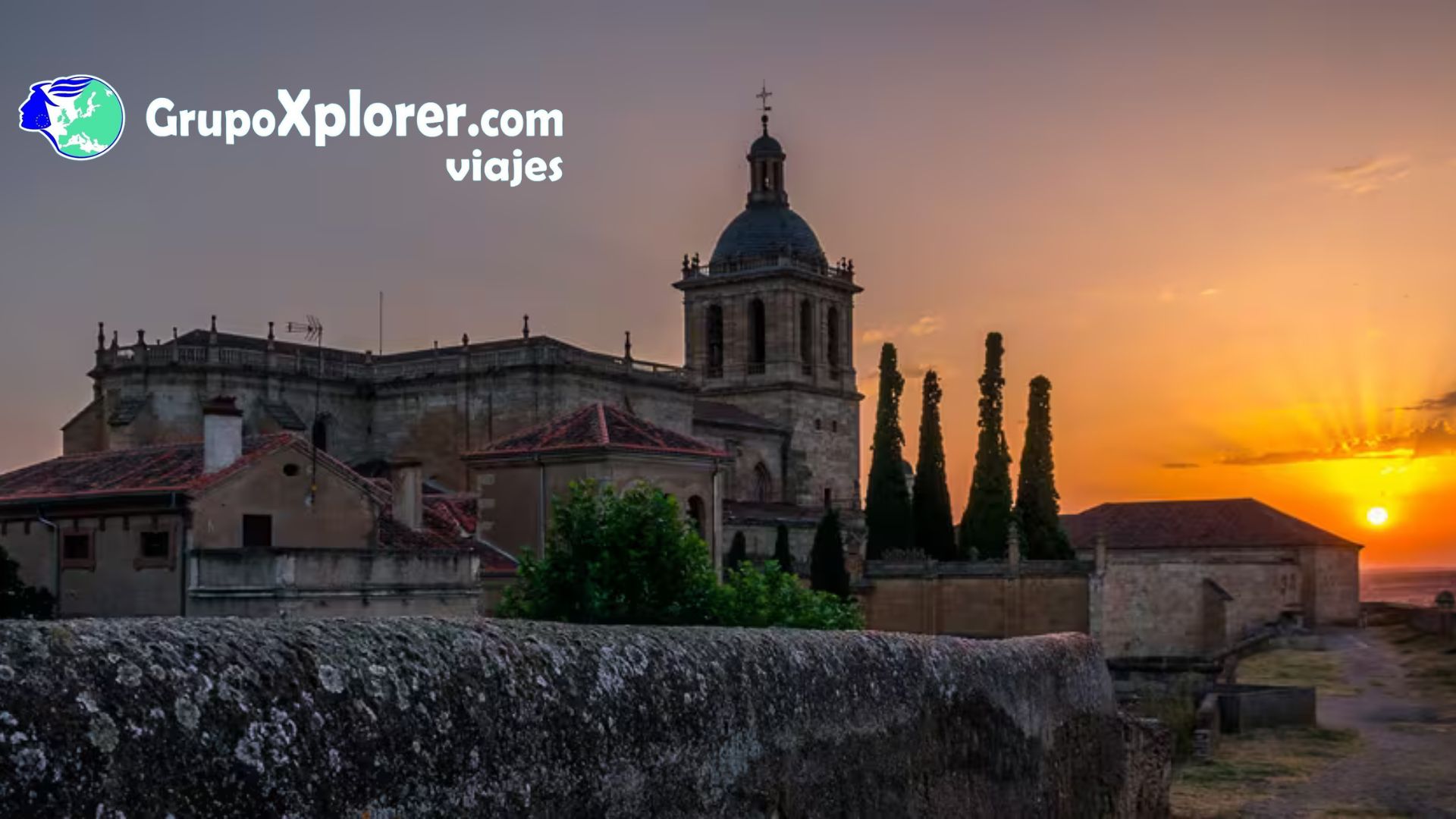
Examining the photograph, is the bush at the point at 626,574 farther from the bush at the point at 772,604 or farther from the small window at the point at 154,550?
the small window at the point at 154,550

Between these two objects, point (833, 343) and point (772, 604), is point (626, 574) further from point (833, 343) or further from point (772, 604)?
point (833, 343)

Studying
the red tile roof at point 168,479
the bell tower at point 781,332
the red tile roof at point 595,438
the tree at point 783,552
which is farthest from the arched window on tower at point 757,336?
the red tile roof at point 168,479

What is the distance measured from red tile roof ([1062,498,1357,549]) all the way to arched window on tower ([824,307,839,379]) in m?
13.6

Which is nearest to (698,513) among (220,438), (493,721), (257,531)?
(257,531)

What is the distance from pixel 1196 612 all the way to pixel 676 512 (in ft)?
103

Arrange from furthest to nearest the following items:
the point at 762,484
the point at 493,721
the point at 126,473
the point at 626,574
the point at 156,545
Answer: the point at 762,484, the point at 126,473, the point at 156,545, the point at 626,574, the point at 493,721

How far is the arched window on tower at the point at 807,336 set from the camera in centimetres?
7912

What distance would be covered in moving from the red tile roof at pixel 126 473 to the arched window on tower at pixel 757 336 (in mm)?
46977

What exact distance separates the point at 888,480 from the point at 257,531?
3466 cm

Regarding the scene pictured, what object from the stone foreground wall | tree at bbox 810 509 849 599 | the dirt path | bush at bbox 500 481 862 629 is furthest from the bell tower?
the stone foreground wall

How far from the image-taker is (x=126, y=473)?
100 feet

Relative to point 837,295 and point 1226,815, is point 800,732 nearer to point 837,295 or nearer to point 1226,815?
→ point 1226,815

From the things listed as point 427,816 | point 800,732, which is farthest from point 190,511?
point 427,816

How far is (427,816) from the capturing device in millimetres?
6121
